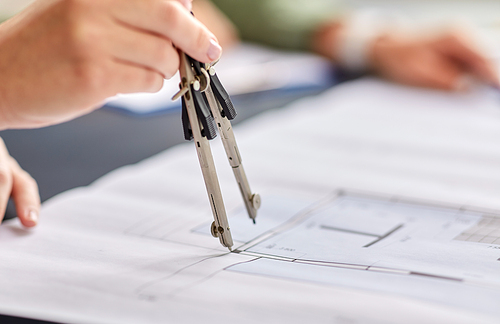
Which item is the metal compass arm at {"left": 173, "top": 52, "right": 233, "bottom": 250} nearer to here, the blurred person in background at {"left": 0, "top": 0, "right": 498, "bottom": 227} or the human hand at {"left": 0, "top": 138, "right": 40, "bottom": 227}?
the blurred person in background at {"left": 0, "top": 0, "right": 498, "bottom": 227}

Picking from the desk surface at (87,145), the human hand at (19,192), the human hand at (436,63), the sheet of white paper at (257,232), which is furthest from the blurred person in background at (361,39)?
the human hand at (19,192)

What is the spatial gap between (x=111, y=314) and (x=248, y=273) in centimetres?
10

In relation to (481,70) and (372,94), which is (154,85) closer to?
(372,94)

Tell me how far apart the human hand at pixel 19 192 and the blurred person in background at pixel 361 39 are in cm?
73

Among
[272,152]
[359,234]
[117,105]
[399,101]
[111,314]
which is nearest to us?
[111,314]

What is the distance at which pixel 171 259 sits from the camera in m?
0.36

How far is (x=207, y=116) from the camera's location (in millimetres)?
342

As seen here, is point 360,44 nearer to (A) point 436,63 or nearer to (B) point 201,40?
(A) point 436,63

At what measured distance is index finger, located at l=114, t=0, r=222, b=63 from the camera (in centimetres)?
34

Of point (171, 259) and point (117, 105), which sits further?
point (117, 105)

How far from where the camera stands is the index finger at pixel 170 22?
1.10 ft

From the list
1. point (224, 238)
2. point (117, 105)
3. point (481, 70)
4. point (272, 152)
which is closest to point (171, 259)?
point (224, 238)

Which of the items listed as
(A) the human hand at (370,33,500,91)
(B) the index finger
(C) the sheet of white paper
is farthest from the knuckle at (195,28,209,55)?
(A) the human hand at (370,33,500,91)

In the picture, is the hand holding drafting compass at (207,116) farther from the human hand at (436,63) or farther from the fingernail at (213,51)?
the human hand at (436,63)
